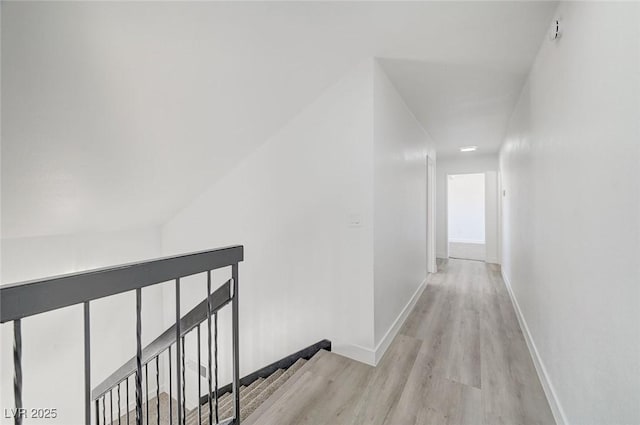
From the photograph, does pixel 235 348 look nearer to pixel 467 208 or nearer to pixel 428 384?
pixel 428 384

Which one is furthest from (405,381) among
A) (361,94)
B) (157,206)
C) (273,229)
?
(157,206)

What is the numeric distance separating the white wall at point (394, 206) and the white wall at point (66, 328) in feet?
11.0

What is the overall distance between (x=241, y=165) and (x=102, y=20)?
171 centimetres

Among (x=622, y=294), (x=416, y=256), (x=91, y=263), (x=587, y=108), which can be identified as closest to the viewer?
(x=622, y=294)

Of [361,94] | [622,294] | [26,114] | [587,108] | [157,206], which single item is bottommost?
[622,294]

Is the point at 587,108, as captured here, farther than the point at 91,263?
No

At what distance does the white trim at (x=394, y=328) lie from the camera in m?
2.17

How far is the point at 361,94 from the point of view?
217cm

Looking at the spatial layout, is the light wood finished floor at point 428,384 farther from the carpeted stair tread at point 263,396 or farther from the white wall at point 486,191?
the white wall at point 486,191

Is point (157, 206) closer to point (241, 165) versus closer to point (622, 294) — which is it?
point (241, 165)

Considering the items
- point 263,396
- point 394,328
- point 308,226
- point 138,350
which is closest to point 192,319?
point 138,350

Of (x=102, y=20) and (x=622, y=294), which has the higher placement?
(x=102, y=20)

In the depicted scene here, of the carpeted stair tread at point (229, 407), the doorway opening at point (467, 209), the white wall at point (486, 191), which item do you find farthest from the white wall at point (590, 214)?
the doorway opening at point (467, 209)

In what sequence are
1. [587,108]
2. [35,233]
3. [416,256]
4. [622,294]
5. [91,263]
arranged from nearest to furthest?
[622,294]
[587,108]
[35,233]
[91,263]
[416,256]
